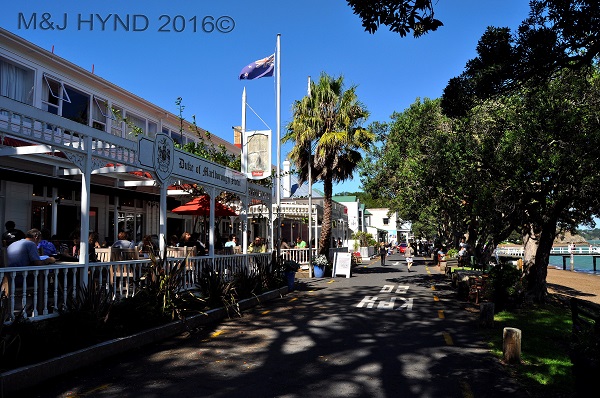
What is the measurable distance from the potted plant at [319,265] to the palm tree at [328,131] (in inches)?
64.9

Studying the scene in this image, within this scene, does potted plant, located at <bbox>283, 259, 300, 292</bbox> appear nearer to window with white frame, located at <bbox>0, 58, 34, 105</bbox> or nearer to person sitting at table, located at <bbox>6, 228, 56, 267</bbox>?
window with white frame, located at <bbox>0, 58, 34, 105</bbox>

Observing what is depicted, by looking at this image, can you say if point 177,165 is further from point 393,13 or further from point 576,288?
point 576,288

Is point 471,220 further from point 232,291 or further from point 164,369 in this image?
point 164,369

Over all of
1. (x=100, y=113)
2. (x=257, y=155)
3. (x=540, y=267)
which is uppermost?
(x=100, y=113)

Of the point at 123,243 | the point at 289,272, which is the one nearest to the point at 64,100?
the point at 123,243

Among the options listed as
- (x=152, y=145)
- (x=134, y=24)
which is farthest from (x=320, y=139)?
(x=152, y=145)

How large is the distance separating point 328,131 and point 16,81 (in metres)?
13.9

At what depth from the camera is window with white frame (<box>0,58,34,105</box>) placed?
14.0 metres

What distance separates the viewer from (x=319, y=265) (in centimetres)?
2255

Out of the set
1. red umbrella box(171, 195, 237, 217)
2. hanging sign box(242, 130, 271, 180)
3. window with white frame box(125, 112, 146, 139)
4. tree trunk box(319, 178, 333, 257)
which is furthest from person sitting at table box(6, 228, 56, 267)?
tree trunk box(319, 178, 333, 257)

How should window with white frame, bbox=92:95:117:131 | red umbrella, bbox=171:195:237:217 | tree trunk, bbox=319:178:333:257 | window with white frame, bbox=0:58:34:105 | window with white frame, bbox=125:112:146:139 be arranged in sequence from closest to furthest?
1. window with white frame, bbox=0:58:34:105
2. red umbrella, bbox=171:195:237:217
3. window with white frame, bbox=92:95:117:131
4. window with white frame, bbox=125:112:146:139
5. tree trunk, bbox=319:178:333:257

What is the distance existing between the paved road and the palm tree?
13384 mm

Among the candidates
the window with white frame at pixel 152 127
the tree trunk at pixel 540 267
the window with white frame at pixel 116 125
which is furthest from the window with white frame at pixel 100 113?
the tree trunk at pixel 540 267

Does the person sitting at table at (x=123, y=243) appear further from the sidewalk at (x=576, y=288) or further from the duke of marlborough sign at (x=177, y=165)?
the sidewalk at (x=576, y=288)
